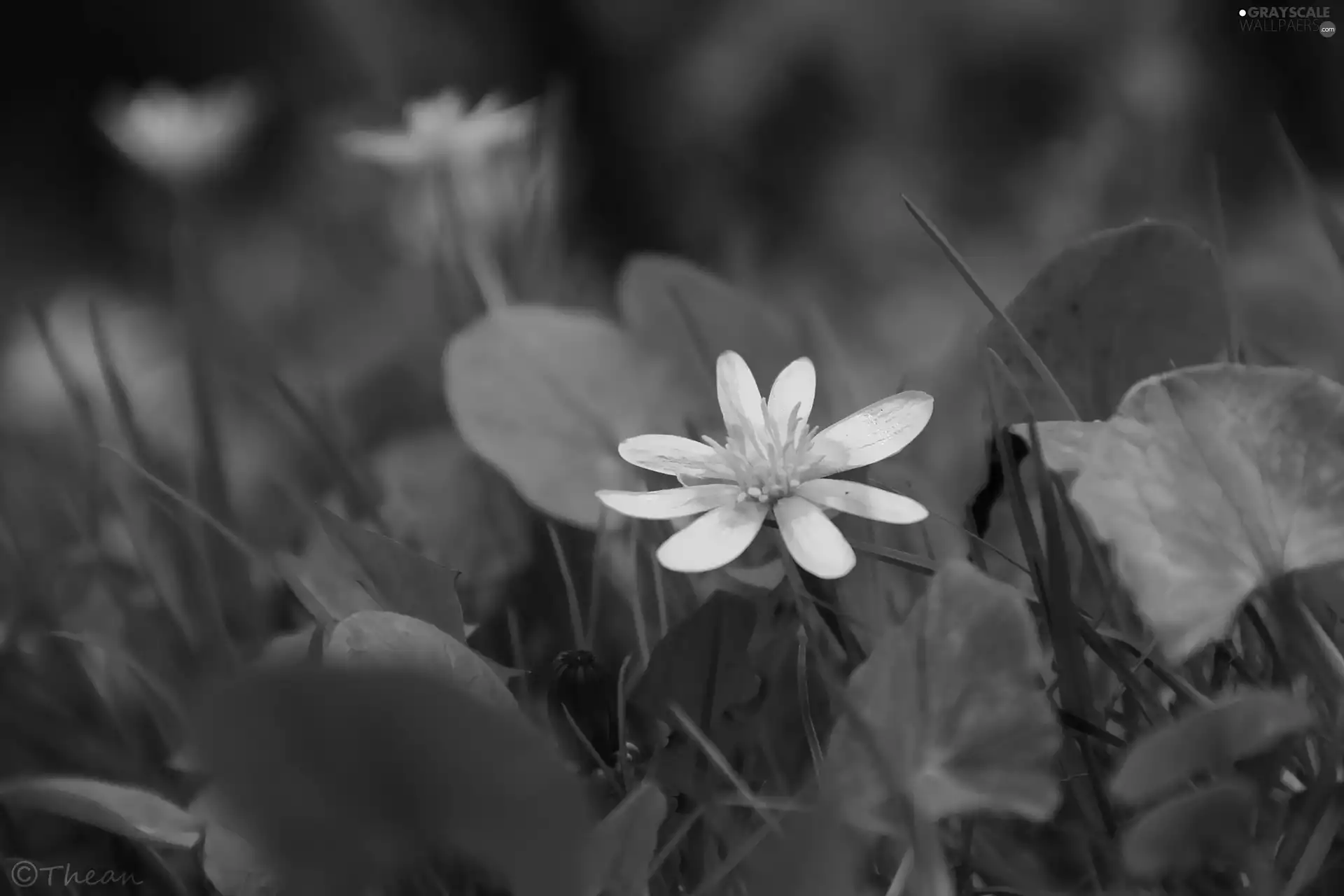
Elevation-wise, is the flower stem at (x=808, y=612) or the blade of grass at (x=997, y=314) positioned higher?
the blade of grass at (x=997, y=314)

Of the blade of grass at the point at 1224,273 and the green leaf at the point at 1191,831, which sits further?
the blade of grass at the point at 1224,273

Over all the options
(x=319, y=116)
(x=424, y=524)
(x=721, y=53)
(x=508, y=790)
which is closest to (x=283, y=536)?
(x=424, y=524)

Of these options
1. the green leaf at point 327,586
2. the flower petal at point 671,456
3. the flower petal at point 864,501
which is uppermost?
the flower petal at point 671,456

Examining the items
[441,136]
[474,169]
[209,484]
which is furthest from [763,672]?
[474,169]

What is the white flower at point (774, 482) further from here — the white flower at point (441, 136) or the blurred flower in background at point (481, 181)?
the white flower at point (441, 136)

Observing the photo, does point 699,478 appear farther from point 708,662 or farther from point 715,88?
point 715,88

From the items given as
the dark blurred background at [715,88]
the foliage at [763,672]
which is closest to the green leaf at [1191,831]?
the foliage at [763,672]

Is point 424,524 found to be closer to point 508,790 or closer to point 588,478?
point 588,478
